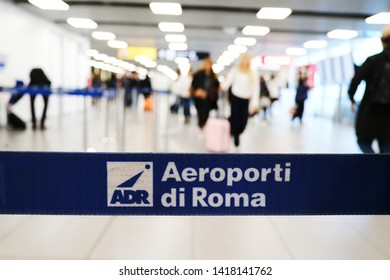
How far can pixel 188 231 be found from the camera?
238 centimetres

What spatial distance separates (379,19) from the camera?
35.2 ft

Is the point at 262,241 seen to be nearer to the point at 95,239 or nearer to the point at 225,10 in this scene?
the point at 95,239

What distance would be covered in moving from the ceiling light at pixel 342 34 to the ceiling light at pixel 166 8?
18.6 feet

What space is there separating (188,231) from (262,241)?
0.47 metres

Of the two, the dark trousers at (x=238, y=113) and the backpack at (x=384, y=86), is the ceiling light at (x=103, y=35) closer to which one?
the dark trousers at (x=238, y=113)

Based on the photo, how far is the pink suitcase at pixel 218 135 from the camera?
5.36 m

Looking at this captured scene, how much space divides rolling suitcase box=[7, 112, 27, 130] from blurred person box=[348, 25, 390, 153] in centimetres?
646

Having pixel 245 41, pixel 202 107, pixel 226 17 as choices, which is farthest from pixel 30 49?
pixel 245 41

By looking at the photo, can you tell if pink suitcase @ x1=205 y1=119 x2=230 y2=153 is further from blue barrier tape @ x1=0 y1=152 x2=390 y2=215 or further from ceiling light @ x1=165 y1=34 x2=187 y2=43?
ceiling light @ x1=165 y1=34 x2=187 y2=43

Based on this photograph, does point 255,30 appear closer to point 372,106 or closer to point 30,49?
point 30,49

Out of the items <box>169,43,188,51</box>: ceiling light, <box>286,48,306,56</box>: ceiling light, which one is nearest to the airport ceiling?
<box>169,43,188,51</box>: ceiling light

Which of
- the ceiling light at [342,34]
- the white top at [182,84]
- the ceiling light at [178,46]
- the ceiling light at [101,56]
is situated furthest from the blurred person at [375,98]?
the ceiling light at [101,56]

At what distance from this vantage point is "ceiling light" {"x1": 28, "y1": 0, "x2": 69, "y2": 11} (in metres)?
8.48
